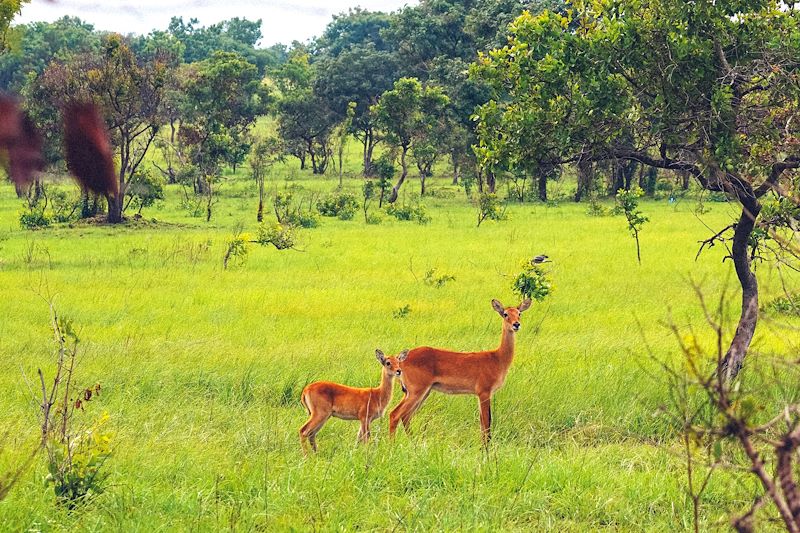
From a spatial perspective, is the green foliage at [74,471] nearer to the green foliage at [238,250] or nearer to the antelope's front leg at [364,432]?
the antelope's front leg at [364,432]

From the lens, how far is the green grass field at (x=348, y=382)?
5215 millimetres

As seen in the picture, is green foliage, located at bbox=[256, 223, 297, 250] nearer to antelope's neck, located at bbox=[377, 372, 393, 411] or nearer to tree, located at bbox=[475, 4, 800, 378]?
tree, located at bbox=[475, 4, 800, 378]

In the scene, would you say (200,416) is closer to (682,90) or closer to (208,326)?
(208,326)

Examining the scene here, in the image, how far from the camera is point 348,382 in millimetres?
8586

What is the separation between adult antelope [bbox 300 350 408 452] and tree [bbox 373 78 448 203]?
30571mm

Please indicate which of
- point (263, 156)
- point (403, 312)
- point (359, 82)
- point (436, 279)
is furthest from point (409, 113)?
point (403, 312)

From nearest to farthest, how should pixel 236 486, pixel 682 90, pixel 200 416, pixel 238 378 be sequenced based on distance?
pixel 236 486
pixel 200 416
pixel 682 90
pixel 238 378

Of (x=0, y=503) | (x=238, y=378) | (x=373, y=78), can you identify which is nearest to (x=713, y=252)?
(x=238, y=378)

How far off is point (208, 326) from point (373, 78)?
1498 inches

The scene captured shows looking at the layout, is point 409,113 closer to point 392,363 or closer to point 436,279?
point 436,279

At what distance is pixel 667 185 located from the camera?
44219 millimetres

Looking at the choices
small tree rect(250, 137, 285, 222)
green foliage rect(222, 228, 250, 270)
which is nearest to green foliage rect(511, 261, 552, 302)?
green foliage rect(222, 228, 250, 270)

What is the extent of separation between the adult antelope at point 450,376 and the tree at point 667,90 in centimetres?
248

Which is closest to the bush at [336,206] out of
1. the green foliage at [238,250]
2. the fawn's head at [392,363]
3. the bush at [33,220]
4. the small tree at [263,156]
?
the small tree at [263,156]
